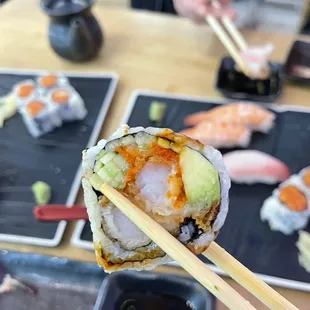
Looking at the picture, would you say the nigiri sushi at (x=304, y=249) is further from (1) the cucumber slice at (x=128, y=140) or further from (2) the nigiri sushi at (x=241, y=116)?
(1) the cucumber slice at (x=128, y=140)

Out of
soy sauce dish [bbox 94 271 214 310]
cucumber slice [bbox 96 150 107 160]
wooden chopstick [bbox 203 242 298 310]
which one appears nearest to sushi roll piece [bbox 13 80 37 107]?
soy sauce dish [bbox 94 271 214 310]

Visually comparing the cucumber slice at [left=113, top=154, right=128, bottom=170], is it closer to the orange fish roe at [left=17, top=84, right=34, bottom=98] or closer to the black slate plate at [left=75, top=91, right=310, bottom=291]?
the black slate plate at [left=75, top=91, right=310, bottom=291]

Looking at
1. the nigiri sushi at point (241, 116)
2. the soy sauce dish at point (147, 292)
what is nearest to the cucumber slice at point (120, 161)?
the soy sauce dish at point (147, 292)

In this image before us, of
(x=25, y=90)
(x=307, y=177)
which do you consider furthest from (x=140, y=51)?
(x=307, y=177)

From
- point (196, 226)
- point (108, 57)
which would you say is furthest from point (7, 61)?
point (196, 226)

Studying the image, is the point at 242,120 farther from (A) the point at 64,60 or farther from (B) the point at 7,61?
(B) the point at 7,61
